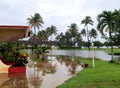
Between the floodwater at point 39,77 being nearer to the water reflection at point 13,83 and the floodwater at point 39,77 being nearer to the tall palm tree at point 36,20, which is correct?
the water reflection at point 13,83

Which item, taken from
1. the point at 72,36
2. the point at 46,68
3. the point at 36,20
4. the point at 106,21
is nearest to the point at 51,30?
the point at 72,36

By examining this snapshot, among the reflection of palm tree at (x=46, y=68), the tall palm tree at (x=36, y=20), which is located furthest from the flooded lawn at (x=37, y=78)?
the tall palm tree at (x=36, y=20)

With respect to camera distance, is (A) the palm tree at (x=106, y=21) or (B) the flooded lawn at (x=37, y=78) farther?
(A) the palm tree at (x=106, y=21)

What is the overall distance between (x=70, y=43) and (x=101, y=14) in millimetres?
86205

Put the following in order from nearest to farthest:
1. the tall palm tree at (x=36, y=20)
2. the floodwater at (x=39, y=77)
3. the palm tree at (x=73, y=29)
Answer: the floodwater at (x=39, y=77)
the tall palm tree at (x=36, y=20)
the palm tree at (x=73, y=29)

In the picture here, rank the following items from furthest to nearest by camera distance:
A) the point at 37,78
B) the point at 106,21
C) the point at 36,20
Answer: the point at 36,20
the point at 106,21
the point at 37,78

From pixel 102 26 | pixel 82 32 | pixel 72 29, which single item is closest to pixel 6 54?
pixel 102 26

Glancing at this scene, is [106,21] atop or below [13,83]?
atop

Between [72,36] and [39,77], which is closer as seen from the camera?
[39,77]

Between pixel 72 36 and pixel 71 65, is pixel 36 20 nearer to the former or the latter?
pixel 72 36

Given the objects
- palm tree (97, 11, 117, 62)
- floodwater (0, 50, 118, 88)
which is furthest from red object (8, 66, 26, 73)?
palm tree (97, 11, 117, 62)

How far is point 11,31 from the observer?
15.7 meters

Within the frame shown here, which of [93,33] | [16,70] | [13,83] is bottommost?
[13,83]

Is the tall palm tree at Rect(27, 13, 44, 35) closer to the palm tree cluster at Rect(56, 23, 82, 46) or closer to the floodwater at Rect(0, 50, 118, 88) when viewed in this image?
the palm tree cluster at Rect(56, 23, 82, 46)
